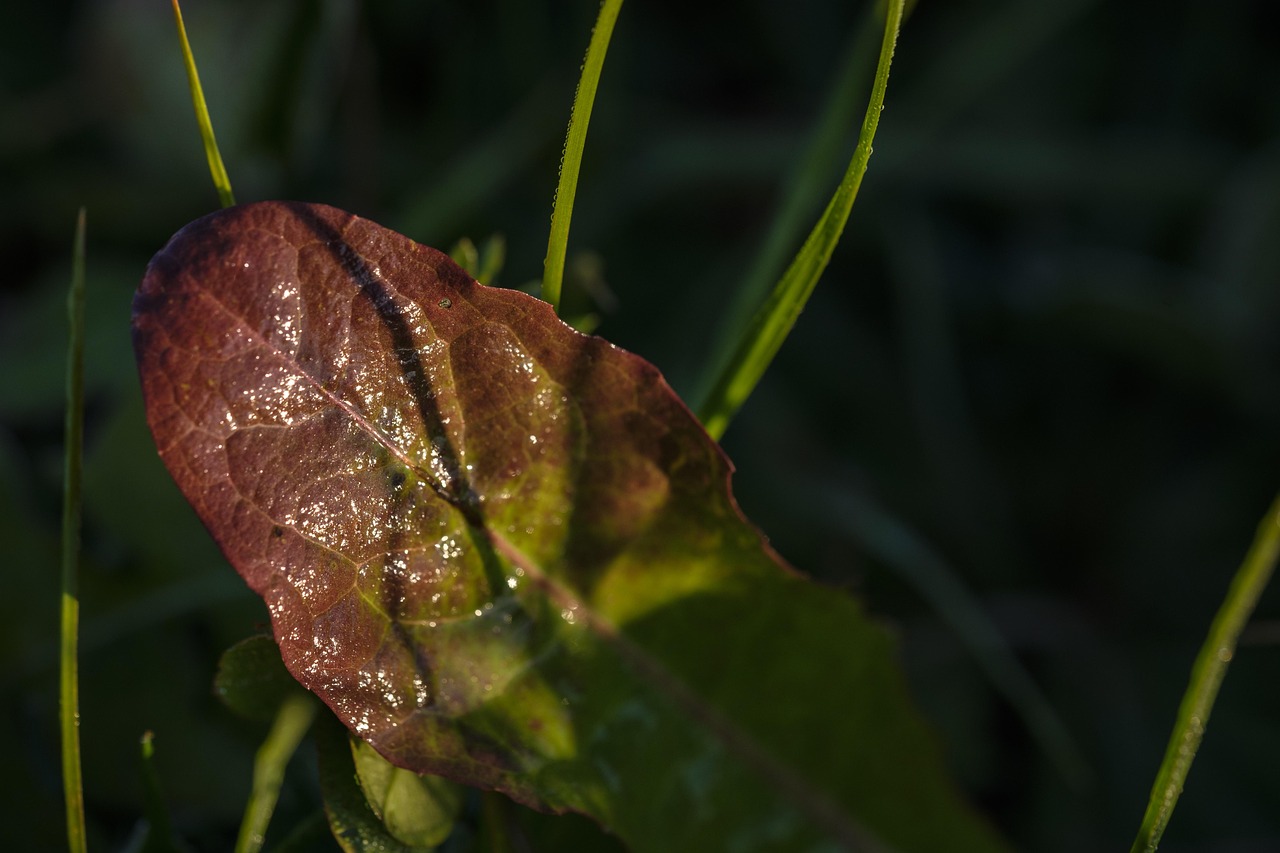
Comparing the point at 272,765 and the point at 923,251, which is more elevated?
the point at 923,251

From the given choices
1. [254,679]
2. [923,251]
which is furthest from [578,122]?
[923,251]

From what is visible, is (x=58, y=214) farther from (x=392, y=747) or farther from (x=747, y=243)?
(x=392, y=747)

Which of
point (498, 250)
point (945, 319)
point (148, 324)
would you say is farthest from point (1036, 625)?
point (148, 324)

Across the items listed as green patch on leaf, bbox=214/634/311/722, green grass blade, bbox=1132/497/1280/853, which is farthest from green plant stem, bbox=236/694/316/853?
green grass blade, bbox=1132/497/1280/853

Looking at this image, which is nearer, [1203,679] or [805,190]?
[1203,679]

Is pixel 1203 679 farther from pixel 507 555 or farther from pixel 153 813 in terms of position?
pixel 153 813

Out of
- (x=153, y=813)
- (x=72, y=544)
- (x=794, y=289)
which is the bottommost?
(x=153, y=813)

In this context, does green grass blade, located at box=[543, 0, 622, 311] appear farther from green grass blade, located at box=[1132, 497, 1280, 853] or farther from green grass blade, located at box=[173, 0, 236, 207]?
green grass blade, located at box=[1132, 497, 1280, 853]

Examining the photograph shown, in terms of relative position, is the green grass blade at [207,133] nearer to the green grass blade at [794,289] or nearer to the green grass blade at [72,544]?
the green grass blade at [72,544]
